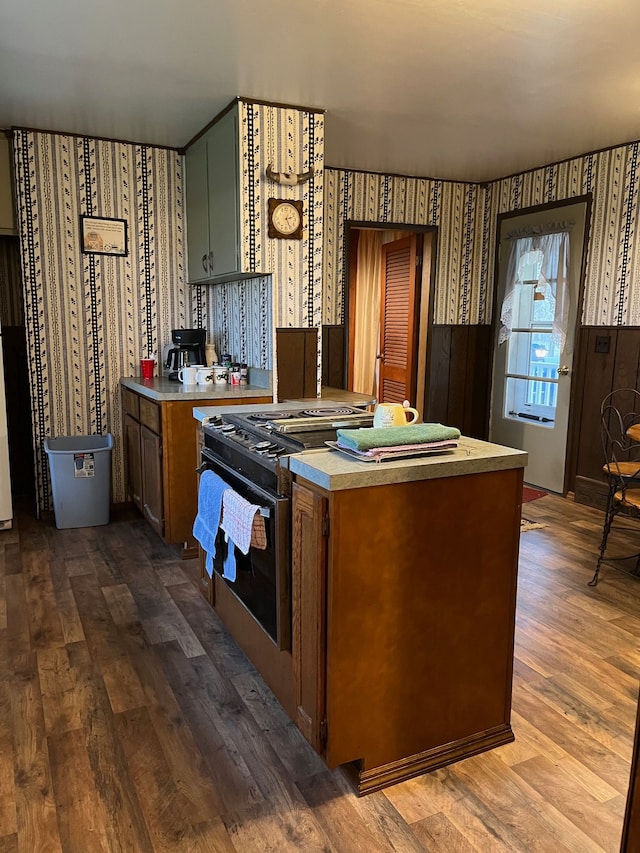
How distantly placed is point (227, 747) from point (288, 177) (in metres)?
2.85

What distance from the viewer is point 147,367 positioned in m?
4.37

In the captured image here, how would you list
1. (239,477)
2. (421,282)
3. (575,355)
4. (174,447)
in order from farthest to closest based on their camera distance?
1. (421,282)
2. (575,355)
3. (174,447)
4. (239,477)

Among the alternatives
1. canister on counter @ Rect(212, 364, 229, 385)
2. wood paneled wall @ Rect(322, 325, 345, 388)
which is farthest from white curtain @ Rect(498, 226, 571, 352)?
canister on counter @ Rect(212, 364, 229, 385)

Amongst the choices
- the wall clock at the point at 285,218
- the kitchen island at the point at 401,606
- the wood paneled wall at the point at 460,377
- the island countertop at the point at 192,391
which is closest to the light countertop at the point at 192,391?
the island countertop at the point at 192,391

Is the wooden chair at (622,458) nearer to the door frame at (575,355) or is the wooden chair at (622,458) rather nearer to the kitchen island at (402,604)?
the door frame at (575,355)

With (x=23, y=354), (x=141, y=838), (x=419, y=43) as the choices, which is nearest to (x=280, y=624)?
(x=141, y=838)

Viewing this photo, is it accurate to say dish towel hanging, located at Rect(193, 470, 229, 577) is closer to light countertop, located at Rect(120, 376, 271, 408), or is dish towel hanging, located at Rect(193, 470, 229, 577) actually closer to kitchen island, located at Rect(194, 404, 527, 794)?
kitchen island, located at Rect(194, 404, 527, 794)

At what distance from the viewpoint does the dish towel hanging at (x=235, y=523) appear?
6.47 ft

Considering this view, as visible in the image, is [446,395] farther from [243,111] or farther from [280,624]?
[280,624]

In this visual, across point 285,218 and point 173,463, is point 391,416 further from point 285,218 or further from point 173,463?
point 285,218

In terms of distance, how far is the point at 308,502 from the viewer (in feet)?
5.65

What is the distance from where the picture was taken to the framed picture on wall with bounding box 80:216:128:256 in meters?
4.20

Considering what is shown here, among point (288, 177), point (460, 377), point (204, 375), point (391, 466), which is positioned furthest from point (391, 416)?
point (460, 377)

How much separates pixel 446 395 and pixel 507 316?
0.83m
